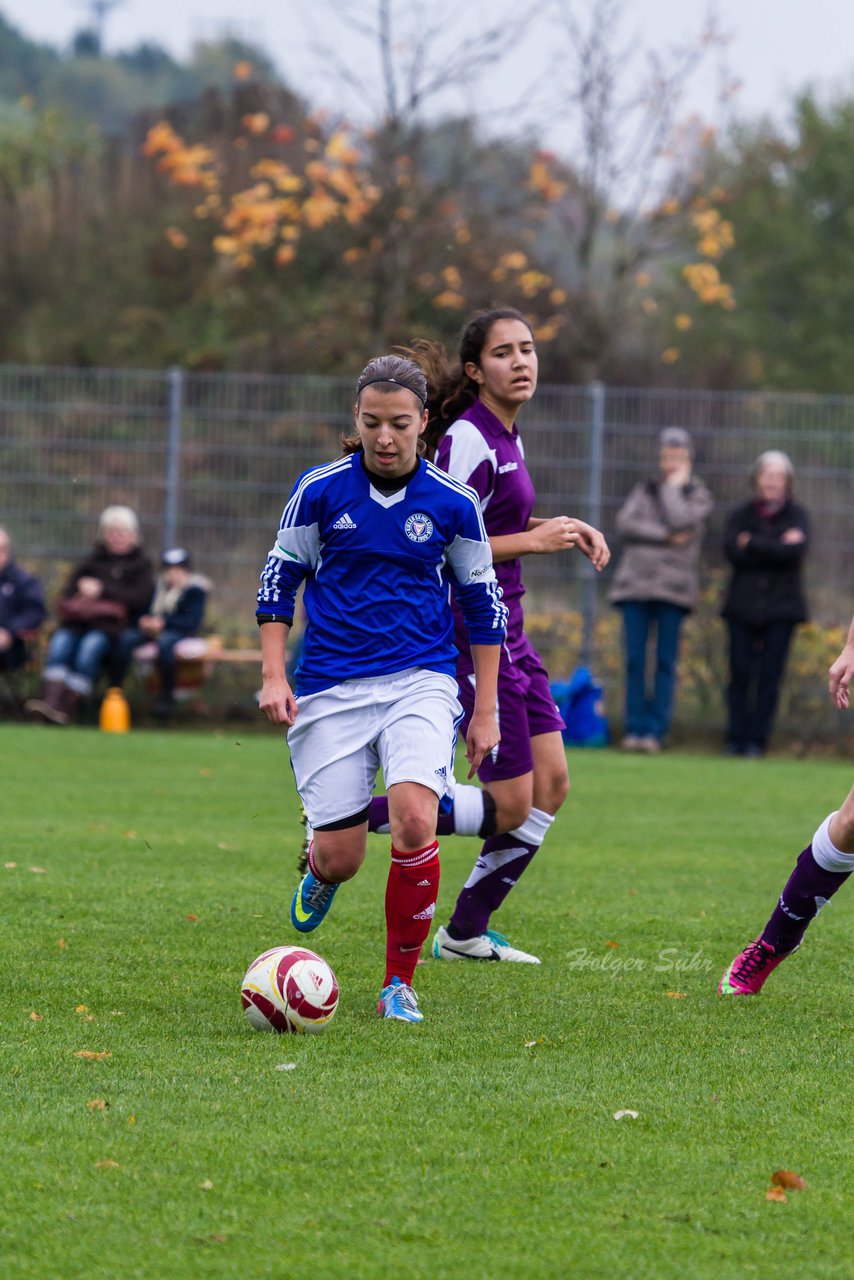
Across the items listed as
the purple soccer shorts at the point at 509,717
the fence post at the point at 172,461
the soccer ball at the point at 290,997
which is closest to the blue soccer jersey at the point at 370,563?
the purple soccer shorts at the point at 509,717

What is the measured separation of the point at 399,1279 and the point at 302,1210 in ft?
1.28

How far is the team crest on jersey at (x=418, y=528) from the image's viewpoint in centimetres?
536

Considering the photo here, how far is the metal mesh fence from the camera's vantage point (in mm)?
15312

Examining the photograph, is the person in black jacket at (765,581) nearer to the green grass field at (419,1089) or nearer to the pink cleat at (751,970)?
the green grass field at (419,1089)

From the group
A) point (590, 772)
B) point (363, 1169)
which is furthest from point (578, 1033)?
point (590, 772)

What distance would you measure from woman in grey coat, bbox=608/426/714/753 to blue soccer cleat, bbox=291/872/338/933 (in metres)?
8.82

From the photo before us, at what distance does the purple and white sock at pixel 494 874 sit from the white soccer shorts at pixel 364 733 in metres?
1.03

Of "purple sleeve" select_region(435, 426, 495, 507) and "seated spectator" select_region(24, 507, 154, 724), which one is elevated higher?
"purple sleeve" select_region(435, 426, 495, 507)

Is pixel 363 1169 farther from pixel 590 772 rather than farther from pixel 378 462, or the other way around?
pixel 590 772

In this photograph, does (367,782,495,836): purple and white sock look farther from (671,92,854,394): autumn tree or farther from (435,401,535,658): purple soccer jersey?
(671,92,854,394): autumn tree

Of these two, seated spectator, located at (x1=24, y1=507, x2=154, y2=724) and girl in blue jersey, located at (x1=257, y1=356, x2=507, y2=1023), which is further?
seated spectator, located at (x1=24, y1=507, x2=154, y2=724)

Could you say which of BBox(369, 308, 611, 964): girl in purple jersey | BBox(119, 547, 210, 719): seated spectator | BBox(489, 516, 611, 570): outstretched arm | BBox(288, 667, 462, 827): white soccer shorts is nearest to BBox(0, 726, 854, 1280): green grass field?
→ BBox(369, 308, 611, 964): girl in purple jersey

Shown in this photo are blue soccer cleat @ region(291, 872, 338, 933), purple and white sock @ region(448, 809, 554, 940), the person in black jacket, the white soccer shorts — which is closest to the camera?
the white soccer shorts

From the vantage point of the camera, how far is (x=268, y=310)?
24.3 meters
